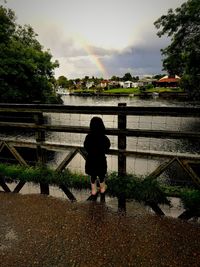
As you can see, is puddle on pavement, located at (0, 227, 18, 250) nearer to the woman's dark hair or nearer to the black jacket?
the black jacket

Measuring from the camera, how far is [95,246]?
158 inches

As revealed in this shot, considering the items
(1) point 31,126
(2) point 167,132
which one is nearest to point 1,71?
(1) point 31,126

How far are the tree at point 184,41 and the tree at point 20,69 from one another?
66.0ft

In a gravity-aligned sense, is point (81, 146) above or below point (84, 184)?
above

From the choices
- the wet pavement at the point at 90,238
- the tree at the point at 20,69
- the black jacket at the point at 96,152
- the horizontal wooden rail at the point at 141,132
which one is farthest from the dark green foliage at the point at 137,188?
the tree at the point at 20,69

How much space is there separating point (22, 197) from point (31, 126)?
1.74 m

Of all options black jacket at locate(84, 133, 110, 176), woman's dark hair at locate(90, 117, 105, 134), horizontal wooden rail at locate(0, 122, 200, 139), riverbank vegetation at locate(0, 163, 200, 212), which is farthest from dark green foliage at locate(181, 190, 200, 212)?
woman's dark hair at locate(90, 117, 105, 134)

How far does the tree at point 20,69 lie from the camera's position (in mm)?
36250

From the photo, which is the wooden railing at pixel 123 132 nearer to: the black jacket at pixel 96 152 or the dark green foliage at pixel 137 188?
the dark green foliage at pixel 137 188

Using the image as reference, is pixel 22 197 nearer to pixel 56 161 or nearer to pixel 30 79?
pixel 56 161

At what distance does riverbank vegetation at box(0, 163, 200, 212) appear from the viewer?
5.62m

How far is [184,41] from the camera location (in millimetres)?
23469

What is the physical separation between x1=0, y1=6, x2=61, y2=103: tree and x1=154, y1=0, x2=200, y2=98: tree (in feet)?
66.0

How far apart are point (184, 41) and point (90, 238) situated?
22.4 m
